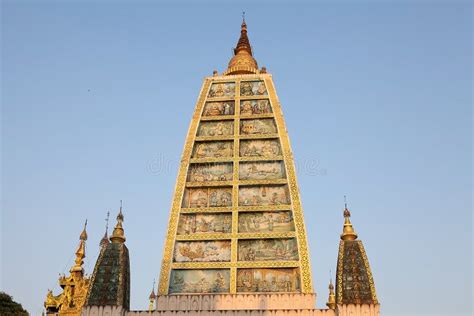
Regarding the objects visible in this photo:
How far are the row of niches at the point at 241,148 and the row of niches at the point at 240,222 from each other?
309 centimetres

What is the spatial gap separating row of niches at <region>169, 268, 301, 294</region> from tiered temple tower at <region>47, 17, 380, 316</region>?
0.04 meters

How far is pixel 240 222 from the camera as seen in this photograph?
23.2 m

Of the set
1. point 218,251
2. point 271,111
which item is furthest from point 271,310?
point 271,111

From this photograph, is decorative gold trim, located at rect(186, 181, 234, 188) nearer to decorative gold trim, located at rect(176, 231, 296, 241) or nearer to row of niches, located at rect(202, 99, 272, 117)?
decorative gold trim, located at rect(176, 231, 296, 241)

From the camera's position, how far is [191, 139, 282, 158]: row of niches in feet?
82.9

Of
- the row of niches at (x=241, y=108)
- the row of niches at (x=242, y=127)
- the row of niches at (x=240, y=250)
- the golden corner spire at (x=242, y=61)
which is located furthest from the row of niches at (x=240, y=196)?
the golden corner spire at (x=242, y=61)

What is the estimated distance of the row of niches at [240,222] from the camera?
75.0 ft

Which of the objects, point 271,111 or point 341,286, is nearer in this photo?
point 341,286

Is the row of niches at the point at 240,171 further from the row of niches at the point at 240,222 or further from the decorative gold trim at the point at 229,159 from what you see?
the row of niches at the point at 240,222

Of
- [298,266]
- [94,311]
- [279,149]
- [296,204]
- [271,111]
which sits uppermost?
[271,111]

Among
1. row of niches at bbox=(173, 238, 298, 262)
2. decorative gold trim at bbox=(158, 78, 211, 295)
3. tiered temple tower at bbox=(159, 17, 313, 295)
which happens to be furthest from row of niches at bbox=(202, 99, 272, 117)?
row of niches at bbox=(173, 238, 298, 262)

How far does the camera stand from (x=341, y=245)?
19359 mm

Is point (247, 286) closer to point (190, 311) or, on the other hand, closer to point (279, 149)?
point (190, 311)

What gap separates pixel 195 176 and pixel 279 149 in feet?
13.0
